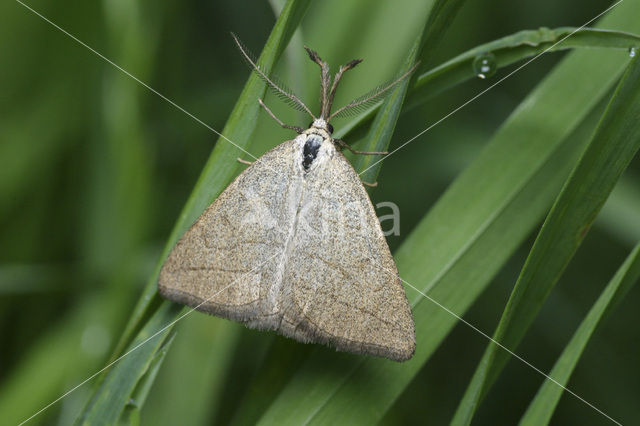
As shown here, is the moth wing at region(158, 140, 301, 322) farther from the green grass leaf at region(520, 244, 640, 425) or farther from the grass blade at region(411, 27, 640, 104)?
the green grass leaf at region(520, 244, 640, 425)

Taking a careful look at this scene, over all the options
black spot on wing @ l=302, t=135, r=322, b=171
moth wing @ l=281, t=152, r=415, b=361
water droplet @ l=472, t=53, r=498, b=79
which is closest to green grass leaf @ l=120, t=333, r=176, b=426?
moth wing @ l=281, t=152, r=415, b=361

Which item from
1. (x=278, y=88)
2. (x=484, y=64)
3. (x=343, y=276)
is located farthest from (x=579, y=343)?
(x=278, y=88)

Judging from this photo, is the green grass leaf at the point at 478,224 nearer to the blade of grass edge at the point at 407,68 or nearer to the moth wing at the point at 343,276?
the moth wing at the point at 343,276

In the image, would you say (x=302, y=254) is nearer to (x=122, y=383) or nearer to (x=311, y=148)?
(x=311, y=148)

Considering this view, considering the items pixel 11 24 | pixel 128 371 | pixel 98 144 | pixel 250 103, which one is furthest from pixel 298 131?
pixel 11 24

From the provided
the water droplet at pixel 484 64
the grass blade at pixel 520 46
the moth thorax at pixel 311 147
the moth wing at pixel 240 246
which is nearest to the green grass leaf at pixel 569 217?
the grass blade at pixel 520 46

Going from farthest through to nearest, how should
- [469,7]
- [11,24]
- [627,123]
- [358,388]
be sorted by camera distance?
[469,7], [11,24], [358,388], [627,123]

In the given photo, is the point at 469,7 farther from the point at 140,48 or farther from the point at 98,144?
the point at 98,144
